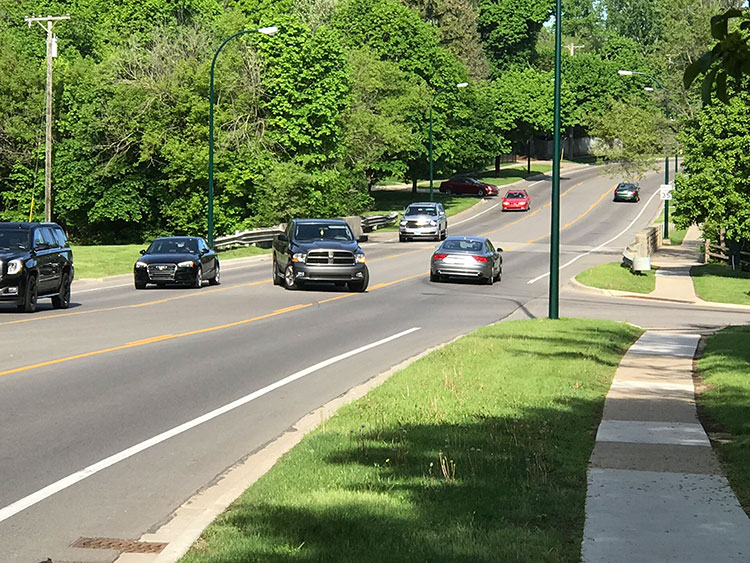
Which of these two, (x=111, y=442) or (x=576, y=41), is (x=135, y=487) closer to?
(x=111, y=442)

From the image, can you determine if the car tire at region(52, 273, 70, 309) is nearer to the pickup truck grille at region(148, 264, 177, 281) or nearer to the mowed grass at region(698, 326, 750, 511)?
the pickup truck grille at region(148, 264, 177, 281)

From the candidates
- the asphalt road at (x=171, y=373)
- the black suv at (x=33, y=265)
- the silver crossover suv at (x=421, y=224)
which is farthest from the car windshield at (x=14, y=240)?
the silver crossover suv at (x=421, y=224)

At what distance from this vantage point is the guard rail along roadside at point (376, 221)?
2785 inches

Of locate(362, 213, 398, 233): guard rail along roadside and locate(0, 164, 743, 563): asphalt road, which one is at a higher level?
locate(362, 213, 398, 233): guard rail along roadside

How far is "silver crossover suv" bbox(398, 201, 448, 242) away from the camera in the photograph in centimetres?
6234

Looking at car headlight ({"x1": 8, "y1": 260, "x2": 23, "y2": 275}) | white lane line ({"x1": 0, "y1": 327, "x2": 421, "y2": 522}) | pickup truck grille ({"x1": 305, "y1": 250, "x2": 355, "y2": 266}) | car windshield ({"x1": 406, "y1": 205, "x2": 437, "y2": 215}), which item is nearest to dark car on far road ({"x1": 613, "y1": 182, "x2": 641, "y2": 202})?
car windshield ({"x1": 406, "y1": 205, "x2": 437, "y2": 215})

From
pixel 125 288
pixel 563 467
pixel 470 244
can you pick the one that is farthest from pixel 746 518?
pixel 470 244

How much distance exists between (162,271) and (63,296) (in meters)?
5.91

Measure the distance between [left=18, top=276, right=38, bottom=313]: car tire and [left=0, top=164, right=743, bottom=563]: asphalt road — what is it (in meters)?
0.28

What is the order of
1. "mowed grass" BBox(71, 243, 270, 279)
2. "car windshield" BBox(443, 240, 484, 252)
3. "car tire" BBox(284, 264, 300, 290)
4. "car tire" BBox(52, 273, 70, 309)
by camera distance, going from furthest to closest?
"mowed grass" BBox(71, 243, 270, 279)
"car windshield" BBox(443, 240, 484, 252)
"car tire" BBox(284, 264, 300, 290)
"car tire" BBox(52, 273, 70, 309)

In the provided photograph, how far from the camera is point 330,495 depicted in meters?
8.37

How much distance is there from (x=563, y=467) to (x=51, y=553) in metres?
4.18

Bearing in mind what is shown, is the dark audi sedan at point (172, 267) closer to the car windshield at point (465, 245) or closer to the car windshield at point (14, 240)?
the car windshield at point (14, 240)

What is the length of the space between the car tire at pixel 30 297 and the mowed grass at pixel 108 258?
1319 cm
